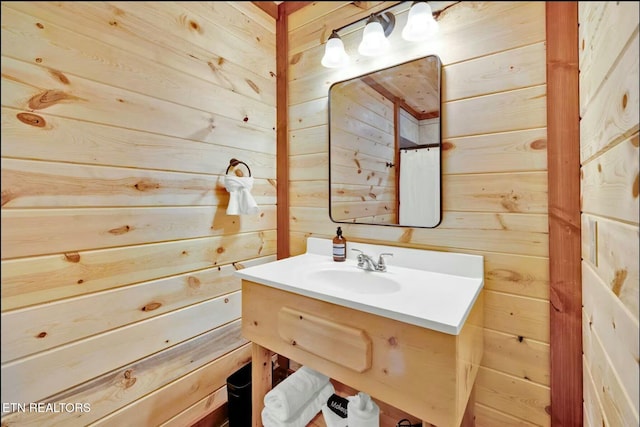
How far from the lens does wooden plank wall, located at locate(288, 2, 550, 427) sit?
2.93ft

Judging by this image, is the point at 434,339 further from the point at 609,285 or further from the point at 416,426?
the point at 416,426

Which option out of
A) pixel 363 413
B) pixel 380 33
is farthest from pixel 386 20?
pixel 363 413

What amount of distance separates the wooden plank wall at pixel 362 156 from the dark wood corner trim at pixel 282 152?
0.91 ft

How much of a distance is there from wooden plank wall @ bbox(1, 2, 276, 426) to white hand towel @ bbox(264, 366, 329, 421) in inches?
12.4

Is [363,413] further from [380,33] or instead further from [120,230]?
[380,33]

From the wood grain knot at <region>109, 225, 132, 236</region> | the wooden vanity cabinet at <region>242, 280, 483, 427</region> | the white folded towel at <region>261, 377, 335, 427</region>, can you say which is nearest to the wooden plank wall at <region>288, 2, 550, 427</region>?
the wooden vanity cabinet at <region>242, 280, 483, 427</region>

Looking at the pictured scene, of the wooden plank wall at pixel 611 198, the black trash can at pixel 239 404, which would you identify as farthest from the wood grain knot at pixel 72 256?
the wooden plank wall at pixel 611 198

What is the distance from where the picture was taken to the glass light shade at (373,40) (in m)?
1.10

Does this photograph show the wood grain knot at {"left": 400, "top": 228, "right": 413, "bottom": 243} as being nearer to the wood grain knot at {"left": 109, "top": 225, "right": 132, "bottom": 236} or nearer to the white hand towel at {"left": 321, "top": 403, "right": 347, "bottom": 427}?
the white hand towel at {"left": 321, "top": 403, "right": 347, "bottom": 427}

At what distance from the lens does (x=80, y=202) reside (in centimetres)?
72

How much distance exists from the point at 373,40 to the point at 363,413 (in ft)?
4.75

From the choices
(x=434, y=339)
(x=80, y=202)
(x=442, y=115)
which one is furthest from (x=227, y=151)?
(x=434, y=339)

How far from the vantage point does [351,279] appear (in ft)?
3.84

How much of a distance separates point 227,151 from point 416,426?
1.36 meters
